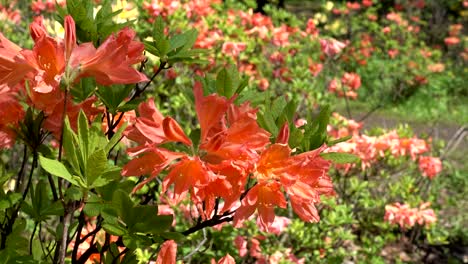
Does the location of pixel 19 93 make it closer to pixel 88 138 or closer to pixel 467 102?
pixel 88 138

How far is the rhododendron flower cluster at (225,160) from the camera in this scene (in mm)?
940

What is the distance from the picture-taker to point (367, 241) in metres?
3.66

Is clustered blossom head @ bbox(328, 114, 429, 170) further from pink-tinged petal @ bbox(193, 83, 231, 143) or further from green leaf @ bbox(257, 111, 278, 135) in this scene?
pink-tinged petal @ bbox(193, 83, 231, 143)

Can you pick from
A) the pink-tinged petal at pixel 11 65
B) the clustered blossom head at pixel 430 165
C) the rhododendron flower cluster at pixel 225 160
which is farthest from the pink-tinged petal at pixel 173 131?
the clustered blossom head at pixel 430 165

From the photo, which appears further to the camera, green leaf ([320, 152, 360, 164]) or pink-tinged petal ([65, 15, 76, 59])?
green leaf ([320, 152, 360, 164])

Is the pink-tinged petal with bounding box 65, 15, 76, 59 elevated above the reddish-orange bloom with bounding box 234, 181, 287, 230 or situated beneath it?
elevated above

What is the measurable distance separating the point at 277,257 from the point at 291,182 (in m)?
1.92

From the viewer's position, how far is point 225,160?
950 mm

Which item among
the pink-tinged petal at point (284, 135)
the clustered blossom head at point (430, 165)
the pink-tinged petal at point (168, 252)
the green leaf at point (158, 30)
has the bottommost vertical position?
the clustered blossom head at point (430, 165)

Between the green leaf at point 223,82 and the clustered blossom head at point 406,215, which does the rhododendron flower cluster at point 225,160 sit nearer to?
the green leaf at point 223,82

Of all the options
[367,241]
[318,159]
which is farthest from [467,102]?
[318,159]

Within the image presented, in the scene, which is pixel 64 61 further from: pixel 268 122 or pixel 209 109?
pixel 268 122

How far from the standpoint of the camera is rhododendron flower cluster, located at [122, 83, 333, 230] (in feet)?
3.09

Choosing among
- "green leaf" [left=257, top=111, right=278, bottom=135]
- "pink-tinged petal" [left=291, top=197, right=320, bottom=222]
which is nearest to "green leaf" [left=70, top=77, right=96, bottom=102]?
"green leaf" [left=257, top=111, right=278, bottom=135]
